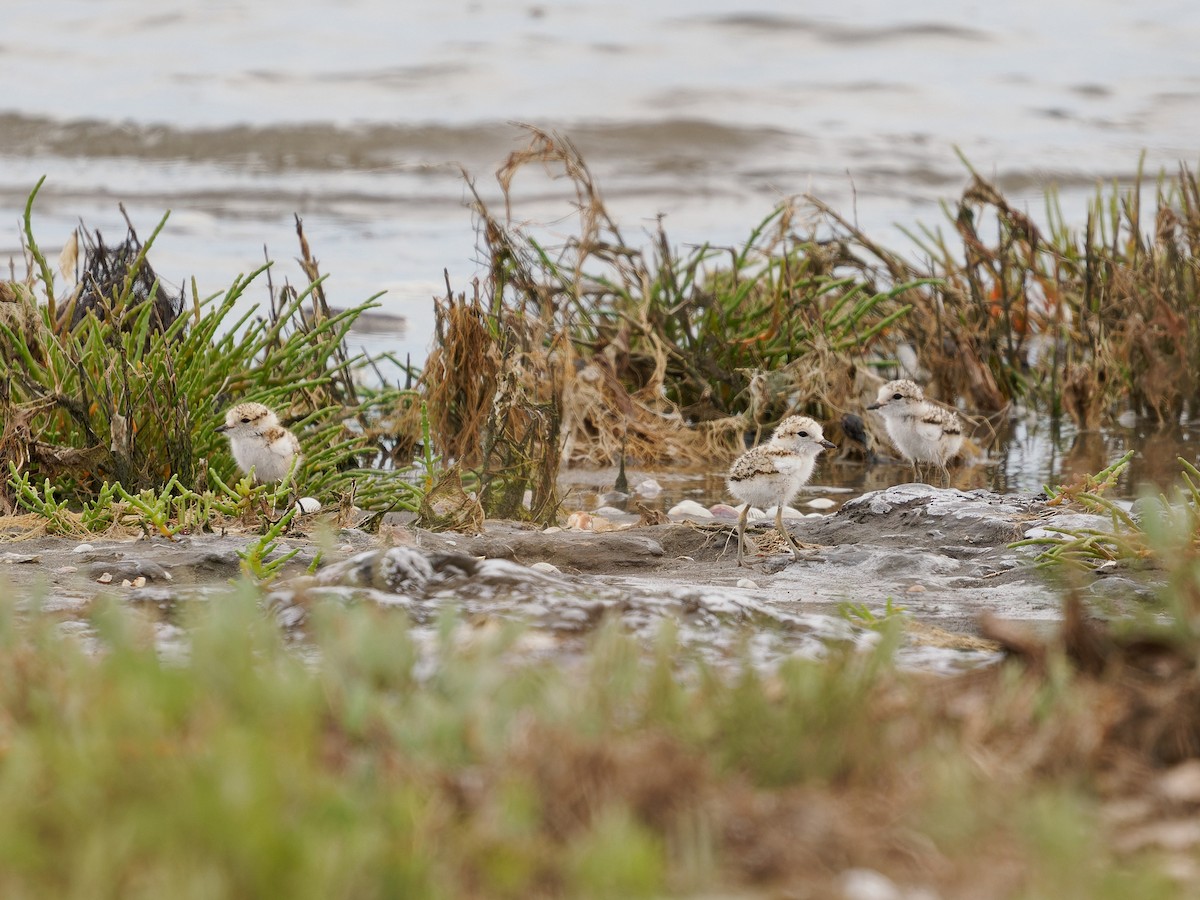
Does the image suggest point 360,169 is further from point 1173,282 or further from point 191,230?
point 1173,282

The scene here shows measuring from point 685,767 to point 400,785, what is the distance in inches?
17.3

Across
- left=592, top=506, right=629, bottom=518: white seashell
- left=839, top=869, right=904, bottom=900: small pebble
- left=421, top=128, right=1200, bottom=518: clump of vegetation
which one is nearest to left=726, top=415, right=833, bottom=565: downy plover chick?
left=592, top=506, right=629, bottom=518: white seashell

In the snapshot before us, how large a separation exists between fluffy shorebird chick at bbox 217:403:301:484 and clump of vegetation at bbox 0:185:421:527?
138mm

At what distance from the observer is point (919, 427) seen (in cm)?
817

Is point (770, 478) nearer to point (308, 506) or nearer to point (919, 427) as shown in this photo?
point (308, 506)

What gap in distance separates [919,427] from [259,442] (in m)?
3.41

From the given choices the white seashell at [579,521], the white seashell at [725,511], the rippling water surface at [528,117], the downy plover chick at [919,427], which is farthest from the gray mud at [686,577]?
the rippling water surface at [528,117]

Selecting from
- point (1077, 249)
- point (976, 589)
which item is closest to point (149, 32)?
point (1077, 249)

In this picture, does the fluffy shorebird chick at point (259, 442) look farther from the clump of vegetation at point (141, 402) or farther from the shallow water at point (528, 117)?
the shallow water at point (528, 117)

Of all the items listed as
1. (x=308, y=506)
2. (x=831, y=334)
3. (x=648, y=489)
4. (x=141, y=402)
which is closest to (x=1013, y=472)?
(x=831, y=334)

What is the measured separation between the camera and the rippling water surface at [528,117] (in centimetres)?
1588

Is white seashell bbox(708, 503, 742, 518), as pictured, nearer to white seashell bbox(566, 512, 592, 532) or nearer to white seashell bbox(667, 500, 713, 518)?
white seashell bbox(667, 500, 713, 518)

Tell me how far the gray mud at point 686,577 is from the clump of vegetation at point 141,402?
2.10 ft

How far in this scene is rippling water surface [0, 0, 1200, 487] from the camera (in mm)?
15875
